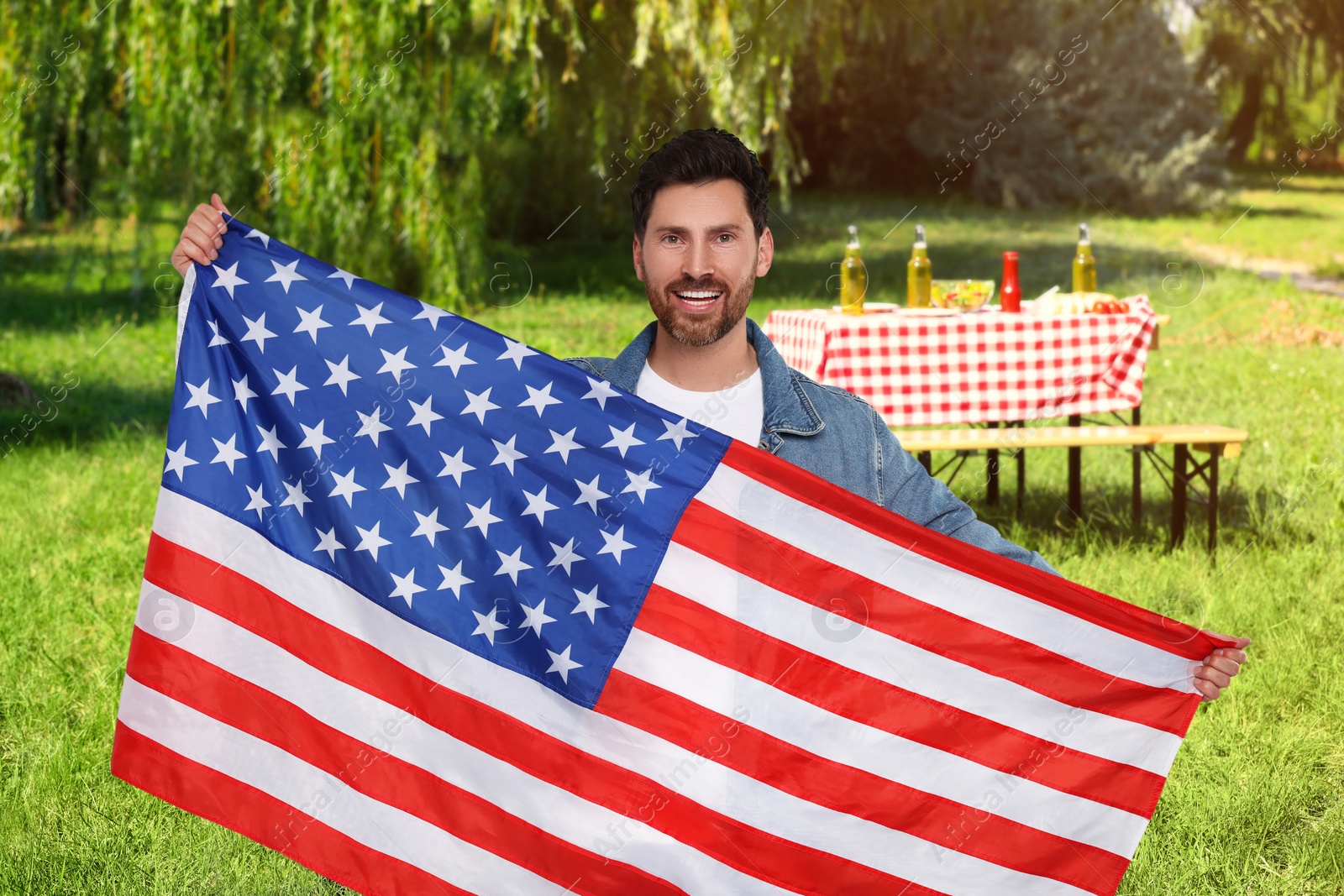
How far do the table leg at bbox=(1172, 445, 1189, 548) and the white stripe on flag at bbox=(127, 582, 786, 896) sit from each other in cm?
442

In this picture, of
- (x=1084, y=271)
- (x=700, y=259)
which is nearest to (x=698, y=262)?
(x=700, y=259)

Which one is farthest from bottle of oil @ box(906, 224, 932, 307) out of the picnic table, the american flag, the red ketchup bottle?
the american flag

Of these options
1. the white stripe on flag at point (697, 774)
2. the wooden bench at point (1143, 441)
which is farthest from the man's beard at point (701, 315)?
the wooden bench at point (1143, 441)

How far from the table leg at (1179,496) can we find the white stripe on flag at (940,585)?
3926 mm

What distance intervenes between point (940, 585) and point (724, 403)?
660 mm

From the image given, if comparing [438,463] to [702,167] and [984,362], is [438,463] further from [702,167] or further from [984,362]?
[984,362]

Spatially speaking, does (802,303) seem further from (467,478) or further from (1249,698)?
(467,478)

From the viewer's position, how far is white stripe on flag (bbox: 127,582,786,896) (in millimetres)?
2779

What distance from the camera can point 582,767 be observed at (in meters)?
2.81

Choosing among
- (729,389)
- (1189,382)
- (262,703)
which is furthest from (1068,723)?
A: (1189,382)

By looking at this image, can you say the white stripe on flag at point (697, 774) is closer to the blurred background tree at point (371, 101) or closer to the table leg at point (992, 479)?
the table leg at point (992, 479)

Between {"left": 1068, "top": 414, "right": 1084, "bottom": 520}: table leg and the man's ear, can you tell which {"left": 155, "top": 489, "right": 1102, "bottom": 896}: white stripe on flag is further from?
{"left": 1068, "top": 414, "right": 1084, "bottom": 520}: table leg

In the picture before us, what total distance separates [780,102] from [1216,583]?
27.0 ft

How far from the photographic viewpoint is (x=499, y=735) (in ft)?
9.30
